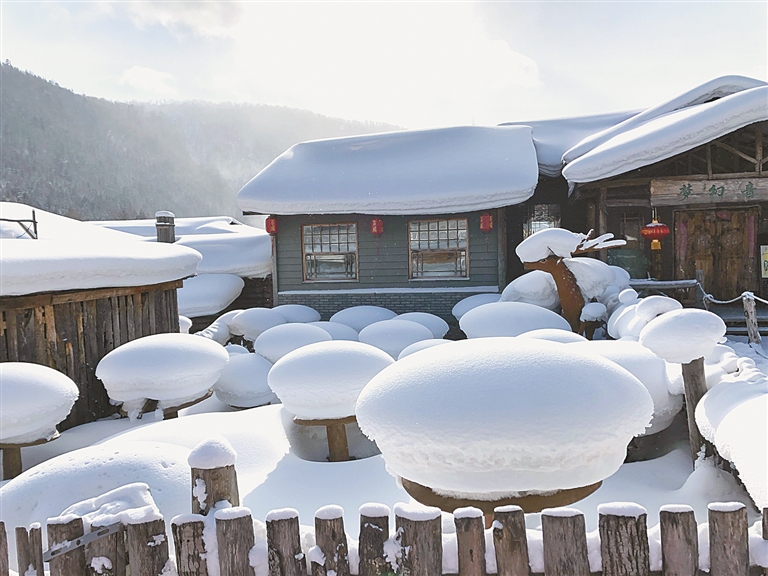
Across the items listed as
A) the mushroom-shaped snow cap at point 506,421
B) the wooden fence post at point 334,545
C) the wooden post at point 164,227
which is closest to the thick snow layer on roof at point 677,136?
the mushroom-shaped snow cap at point 506,421

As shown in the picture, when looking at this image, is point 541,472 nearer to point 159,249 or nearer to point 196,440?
point 196,440

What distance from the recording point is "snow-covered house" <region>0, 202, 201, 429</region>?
5.77m

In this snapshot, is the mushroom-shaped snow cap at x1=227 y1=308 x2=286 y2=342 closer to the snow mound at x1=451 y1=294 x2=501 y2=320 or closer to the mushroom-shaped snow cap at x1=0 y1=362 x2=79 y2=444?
the snow mound at x1=451 y1=294 x2=501 y2=320

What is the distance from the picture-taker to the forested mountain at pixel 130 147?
5653 centimetres

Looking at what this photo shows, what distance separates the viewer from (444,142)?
14148 millimetres

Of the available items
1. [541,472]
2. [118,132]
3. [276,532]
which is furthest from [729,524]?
[118,132]

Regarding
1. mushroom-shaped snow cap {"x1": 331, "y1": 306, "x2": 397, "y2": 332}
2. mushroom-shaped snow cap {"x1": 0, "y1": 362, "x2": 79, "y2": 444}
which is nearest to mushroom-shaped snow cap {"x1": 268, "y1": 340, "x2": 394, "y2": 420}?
mushroom-shaped snow cap {"x1": 0, "y1": 362, "x2": 79, "y2": 444}

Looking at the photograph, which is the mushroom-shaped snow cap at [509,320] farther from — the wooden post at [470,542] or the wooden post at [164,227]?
the wooden post at [164,227]

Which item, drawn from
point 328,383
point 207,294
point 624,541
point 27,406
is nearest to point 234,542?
point 624,541

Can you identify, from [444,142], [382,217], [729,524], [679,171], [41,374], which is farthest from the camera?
[444,142]

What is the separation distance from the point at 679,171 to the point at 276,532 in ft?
37.2

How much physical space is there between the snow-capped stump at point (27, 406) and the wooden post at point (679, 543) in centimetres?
509

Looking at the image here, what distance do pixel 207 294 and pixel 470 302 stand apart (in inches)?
287

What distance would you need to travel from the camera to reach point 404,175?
12719 mm
